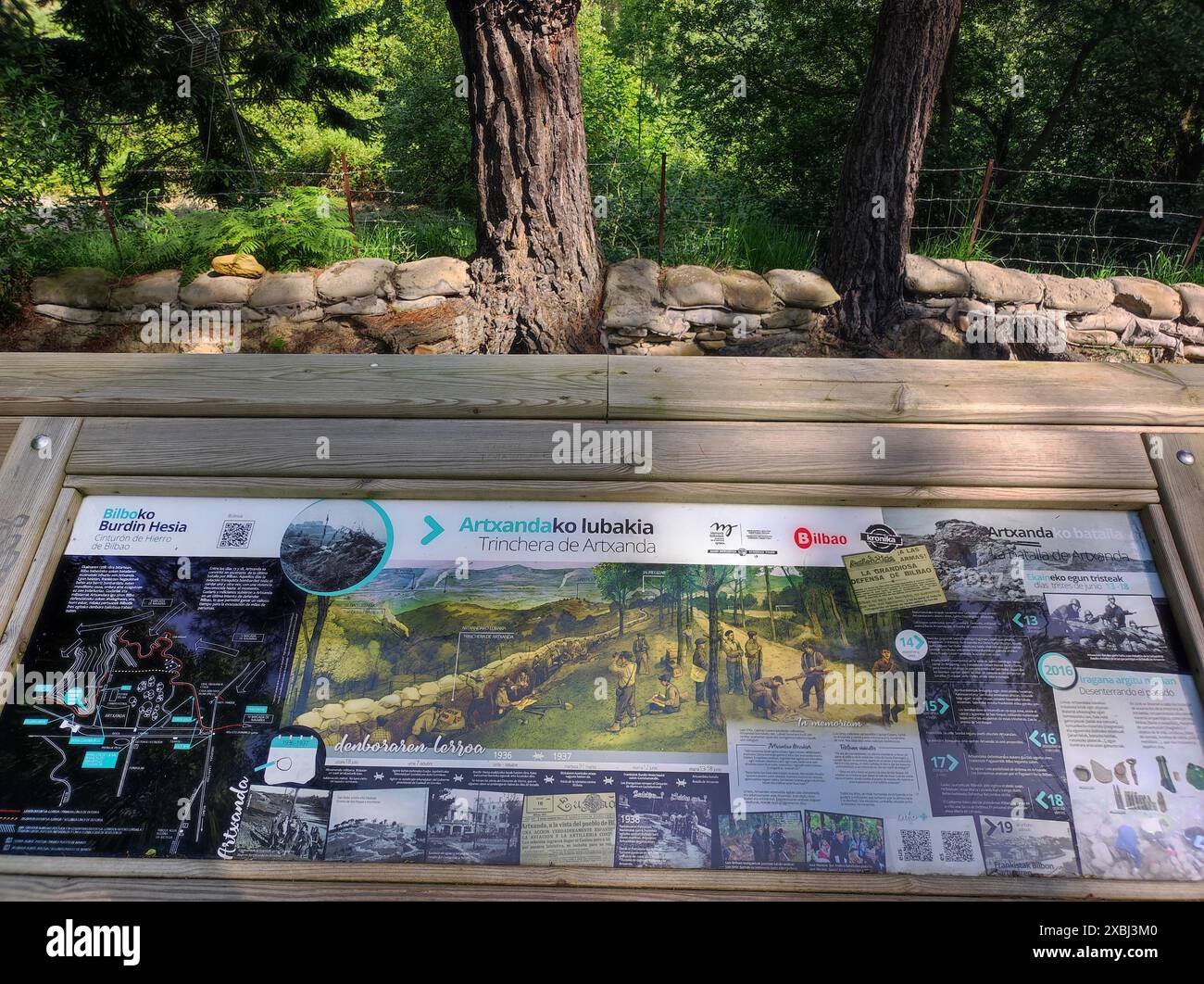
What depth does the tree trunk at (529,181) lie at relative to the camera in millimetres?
4070

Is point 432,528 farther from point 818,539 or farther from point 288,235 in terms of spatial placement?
point 288,235

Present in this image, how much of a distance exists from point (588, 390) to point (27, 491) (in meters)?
1.56

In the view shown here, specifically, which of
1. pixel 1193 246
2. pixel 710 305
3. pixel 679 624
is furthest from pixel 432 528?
pixel 1193 246

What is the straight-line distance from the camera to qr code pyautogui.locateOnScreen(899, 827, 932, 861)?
1.66 meters

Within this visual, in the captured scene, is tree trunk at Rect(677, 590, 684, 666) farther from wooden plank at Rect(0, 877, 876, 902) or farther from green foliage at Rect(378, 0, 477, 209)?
green foliage at Rect(378, 0, 477, 209)

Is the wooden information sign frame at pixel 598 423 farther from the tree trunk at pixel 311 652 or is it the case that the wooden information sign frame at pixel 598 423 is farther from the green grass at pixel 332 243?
the green grass at pixel 332 243

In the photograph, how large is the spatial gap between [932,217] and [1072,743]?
23.5 feet

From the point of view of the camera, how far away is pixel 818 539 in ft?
6.51

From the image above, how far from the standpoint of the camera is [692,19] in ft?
27.3

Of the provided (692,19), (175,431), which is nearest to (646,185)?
(692,19)

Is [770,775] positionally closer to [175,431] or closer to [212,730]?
[212,730]

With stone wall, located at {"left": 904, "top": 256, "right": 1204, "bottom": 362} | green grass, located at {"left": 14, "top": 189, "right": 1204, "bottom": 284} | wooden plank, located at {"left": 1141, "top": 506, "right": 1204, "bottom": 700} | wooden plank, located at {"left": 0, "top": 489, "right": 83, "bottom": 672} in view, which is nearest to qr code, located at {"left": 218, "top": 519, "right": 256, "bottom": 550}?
wooden plank, located at {"left": 0, "top": 489, "right": 83, "bottom": 672}

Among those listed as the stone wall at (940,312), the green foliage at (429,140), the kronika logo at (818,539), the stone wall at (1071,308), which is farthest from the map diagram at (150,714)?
the green foliage at (429,140)

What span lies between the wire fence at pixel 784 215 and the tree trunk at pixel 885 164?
77cm
